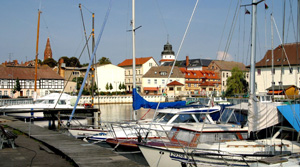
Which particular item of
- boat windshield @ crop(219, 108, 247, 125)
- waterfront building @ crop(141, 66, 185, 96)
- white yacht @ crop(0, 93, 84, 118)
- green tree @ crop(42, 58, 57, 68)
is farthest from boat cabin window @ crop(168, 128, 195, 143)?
green tree @ crop(42, 58, 57, 68)

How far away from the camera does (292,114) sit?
13812 millimetres

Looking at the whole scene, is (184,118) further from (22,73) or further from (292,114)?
(22,73)

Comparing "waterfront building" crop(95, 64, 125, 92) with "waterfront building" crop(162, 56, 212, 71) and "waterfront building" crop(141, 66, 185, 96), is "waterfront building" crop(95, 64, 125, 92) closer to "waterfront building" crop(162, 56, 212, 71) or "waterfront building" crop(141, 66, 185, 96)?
"waterfront building" crop(141, 66, 185, 96)

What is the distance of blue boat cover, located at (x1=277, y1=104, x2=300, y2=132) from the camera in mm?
13344

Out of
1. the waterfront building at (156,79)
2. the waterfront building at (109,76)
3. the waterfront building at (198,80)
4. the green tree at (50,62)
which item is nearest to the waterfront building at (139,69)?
the waterfront building at (156,79)

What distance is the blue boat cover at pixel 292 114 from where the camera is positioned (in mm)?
13344

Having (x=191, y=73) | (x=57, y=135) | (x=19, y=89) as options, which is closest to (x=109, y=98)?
(x=19, y=89)

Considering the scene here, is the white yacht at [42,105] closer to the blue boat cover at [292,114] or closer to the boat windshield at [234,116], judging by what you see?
the boat windshield at [234,116]

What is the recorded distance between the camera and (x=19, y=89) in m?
79.5

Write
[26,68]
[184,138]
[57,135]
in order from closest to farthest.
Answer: [184,138] < [57,135] < [26,68]

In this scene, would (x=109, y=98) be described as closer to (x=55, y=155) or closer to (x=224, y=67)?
(x=224, y=67)

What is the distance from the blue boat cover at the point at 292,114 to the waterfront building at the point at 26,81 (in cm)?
7612

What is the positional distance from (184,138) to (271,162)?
5268 millimetres

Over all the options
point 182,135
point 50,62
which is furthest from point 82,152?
point 50,62
